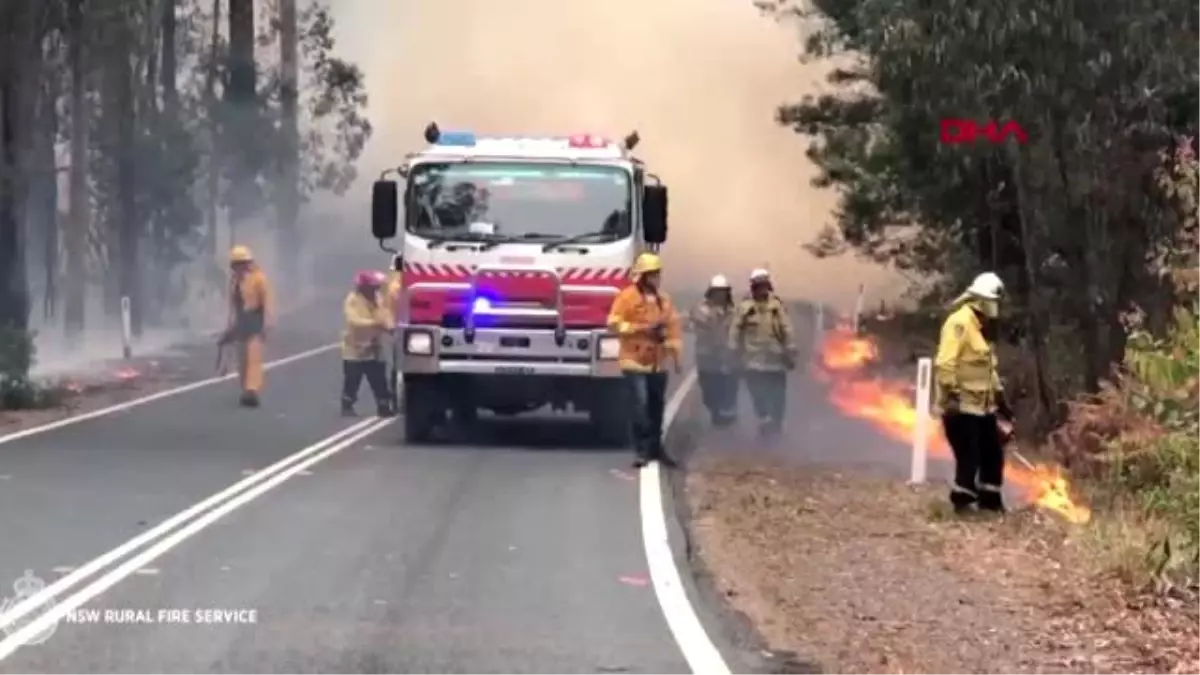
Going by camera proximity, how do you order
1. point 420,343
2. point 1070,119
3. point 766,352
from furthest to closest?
point 766,352 → point 420,343 → point 1070,119

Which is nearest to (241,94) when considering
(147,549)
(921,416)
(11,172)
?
(11,172)

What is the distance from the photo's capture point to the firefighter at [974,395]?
502 inches

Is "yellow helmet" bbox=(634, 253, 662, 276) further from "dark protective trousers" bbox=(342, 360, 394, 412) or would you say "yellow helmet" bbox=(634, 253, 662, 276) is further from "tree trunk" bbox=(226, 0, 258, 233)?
"tree trunk" bbox=(226, 0, 258, 233)

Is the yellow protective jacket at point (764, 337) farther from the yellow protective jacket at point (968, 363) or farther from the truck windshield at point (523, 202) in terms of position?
the yellow protective jacket at point (968, 363)

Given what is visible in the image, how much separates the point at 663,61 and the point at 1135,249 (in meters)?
23.1

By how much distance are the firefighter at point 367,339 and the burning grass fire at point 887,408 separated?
5145 mm

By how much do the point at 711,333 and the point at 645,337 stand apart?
5.43 meters

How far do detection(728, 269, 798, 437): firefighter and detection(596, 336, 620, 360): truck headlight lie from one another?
2.83m

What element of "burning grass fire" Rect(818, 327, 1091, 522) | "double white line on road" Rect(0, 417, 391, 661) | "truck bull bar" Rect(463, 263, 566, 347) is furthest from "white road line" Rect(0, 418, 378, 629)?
"burning grass fire" Rect(818, 327, 1091, 522)

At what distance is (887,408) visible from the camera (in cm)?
2388

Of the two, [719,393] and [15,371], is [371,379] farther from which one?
[15,371]

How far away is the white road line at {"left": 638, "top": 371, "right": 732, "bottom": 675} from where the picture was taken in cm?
845

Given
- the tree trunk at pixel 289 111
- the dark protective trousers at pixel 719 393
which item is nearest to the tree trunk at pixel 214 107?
the tree trunk at pixel 289 111

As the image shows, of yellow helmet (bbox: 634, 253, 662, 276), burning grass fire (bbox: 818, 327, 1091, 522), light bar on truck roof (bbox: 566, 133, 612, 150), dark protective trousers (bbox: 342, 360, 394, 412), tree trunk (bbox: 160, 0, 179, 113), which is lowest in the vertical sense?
burning grass fire (bbox: 818, 327, 1091, 522)
